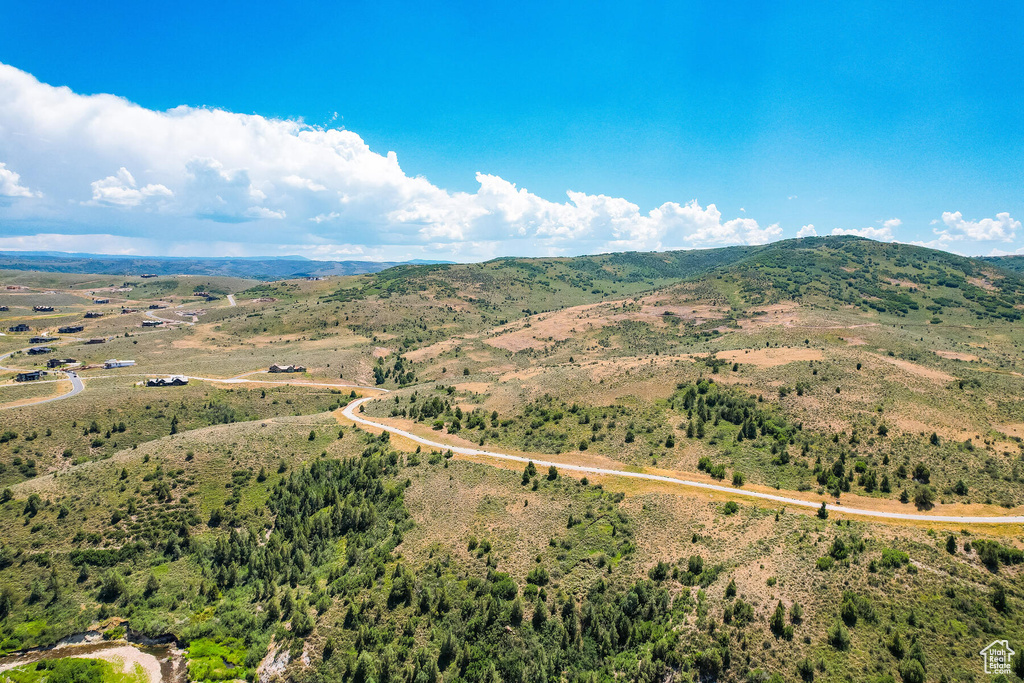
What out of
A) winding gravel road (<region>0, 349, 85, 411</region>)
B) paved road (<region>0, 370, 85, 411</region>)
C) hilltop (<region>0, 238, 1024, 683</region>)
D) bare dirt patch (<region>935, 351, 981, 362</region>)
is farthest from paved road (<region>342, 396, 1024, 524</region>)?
bare dirt patch (<region>935, 351, 981, 362</region>)

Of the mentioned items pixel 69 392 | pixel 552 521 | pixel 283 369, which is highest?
pixel 283 369

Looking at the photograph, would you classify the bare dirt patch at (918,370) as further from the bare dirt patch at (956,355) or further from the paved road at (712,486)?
the paved road at (712,486)

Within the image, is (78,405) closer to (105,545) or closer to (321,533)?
(105,545)

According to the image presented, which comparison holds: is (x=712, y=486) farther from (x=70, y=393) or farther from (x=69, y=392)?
(x=69, y=392)

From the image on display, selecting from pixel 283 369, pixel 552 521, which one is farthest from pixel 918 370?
pixel 283 369

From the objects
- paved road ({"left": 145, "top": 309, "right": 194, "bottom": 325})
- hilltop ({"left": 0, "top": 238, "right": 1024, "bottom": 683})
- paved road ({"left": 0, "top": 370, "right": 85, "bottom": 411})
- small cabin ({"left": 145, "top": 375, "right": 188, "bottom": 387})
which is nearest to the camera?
hilltop ({"left": 0, "top": 238, "right": 1024, "bottom": 683})

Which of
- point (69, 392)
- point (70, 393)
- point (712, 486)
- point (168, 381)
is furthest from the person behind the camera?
point (168, 381)

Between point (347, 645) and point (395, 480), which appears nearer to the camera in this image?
point (347, 645)

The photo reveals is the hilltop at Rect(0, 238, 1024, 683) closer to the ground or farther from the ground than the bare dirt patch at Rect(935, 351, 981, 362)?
closer to the ground

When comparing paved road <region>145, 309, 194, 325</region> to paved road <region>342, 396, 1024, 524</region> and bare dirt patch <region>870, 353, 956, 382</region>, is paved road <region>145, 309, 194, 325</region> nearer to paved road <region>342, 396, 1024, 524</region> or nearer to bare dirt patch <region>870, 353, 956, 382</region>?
paved road <region>342, 396, 1024, 524</region>

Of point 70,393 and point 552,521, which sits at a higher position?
point 70,393

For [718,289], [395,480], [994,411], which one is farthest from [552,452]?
[718,289]
